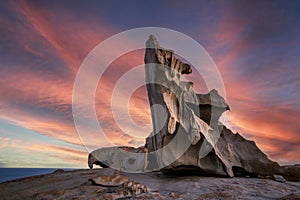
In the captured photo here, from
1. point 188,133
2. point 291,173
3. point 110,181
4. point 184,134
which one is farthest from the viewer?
point 291,173

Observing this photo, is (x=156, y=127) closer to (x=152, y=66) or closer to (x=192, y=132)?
(x=192, y=132)

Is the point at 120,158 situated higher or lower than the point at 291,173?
higher

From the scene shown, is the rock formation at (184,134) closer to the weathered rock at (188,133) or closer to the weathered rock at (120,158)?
the weathered rock at (188,133)

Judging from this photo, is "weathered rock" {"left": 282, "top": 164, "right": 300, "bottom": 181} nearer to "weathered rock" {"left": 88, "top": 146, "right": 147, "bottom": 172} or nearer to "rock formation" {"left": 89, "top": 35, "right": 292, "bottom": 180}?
"rock formation" {"left": 89, "top": 35, "right": 292, "bottom": 180}

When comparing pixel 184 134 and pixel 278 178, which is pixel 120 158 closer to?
pixel 184 134

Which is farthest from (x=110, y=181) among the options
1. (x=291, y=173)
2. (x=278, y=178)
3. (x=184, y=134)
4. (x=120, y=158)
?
(x=291, y=173)

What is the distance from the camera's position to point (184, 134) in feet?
38.1

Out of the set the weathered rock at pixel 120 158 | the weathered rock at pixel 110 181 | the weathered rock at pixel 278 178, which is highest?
the weathered rock at pixel 120 158

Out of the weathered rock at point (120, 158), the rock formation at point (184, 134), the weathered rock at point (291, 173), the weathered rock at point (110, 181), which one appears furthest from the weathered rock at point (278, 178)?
the weathered rock at point (110, 181)

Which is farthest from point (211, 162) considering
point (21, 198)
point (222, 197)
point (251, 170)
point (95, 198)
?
point (21, 198)

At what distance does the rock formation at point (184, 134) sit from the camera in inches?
455

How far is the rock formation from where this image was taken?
11.6m

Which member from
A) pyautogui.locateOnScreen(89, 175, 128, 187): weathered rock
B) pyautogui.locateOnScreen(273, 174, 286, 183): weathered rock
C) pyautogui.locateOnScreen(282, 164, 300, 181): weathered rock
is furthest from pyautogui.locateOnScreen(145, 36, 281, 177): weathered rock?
pyautogui.locateOnScreen(89, 175, 128, 187): weathered rock

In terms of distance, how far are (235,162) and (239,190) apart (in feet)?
17.6
